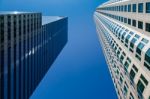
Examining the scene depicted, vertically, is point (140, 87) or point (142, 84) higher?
point (142, 84)

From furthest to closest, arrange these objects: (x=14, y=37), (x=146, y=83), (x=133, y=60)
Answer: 1. (x=14, y=37)
2. (x=133, y=60)
3. (x=146, y=83)

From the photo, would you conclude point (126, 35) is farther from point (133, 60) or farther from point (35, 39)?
point (35, 39)

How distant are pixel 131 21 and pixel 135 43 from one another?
14.4 meters

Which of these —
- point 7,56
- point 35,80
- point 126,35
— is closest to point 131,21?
point 126,35

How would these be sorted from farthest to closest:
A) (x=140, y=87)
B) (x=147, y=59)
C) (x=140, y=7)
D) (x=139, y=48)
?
1. (x=140, y=7)
2. (x=139, y=48)
3. (x=140, y=87)
4. (x=147, y=59)

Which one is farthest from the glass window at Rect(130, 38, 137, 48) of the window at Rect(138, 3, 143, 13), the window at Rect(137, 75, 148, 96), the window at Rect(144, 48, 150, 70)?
the window at Rect(144, 48, 150, 70)

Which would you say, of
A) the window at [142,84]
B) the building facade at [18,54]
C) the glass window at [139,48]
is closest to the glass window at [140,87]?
the window at [142,84]

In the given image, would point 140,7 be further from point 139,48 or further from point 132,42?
point 139,48

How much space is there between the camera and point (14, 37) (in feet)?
212

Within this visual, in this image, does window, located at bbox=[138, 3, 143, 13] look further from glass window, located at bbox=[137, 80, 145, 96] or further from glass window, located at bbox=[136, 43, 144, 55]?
glass window, located at bbox=[137, 80, 145, 96]

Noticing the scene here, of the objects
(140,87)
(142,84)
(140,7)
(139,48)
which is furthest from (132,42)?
(142,84)

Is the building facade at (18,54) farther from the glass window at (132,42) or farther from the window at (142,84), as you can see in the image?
the window at (142,84)

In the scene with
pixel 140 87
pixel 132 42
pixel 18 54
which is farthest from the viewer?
pixel 18 54

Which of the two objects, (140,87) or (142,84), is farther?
(140,87)
